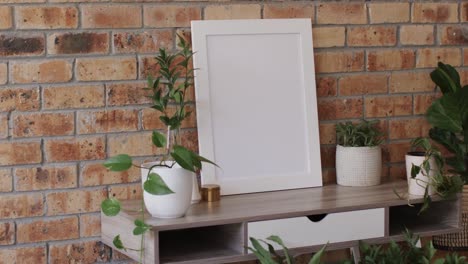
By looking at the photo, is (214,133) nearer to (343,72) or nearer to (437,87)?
(343,72)

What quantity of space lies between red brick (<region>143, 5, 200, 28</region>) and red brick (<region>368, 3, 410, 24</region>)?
0.72m

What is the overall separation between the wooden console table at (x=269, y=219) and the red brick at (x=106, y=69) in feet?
1.43

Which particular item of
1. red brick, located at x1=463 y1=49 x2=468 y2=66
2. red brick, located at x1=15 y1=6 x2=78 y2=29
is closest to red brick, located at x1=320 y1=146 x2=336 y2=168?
red brick, located at x1=463 y1=49 x2=468 y2=66

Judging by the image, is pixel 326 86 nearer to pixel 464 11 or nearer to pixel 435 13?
pixel 435 13

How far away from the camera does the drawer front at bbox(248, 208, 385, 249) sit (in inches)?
97.1

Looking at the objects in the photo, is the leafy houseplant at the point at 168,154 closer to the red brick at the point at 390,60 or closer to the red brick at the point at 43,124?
the red brick at the point at 43,124

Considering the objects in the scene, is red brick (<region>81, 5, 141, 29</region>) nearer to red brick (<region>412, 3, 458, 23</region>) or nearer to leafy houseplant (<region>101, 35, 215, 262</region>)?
leafy houseplant (<region>101, 35, 215, 262</region>)

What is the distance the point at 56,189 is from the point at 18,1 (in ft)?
2.07

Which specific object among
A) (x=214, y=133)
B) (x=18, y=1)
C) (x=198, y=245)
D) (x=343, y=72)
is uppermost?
(x=18, y=1)

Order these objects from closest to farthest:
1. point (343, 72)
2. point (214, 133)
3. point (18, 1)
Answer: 1. point (18, 1)
2. point (214, 133)
3. point (343, 72)

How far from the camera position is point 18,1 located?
8.41 feet

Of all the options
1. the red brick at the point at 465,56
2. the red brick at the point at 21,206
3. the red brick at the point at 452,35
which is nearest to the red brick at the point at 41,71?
the red brick at the point at 21,206

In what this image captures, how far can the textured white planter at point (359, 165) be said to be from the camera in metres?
2.89

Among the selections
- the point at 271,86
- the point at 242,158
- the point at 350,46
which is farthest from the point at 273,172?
the point at 350,46
